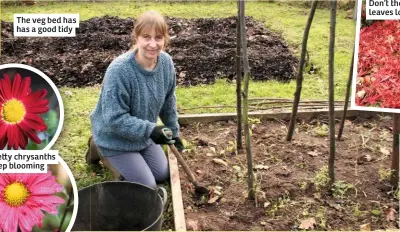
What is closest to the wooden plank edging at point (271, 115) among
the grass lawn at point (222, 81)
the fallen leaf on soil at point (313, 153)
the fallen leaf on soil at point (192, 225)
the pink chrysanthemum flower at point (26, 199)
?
the grass lawn at point (222, 81)

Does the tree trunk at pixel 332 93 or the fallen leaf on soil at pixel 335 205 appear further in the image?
the fallen leaf on soil at pixel 335 205

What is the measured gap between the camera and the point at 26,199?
196 centimetres

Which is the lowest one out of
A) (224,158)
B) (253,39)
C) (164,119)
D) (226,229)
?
(226,229)

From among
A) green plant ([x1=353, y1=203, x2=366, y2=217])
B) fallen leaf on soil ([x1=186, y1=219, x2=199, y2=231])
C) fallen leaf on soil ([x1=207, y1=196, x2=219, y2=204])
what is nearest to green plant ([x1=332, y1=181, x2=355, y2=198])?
green plant ([x1=353, y1=203, x2=366, y2=217])

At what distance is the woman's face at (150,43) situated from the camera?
8.35 feet

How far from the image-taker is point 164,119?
10.1ft

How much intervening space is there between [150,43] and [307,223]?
1212mm

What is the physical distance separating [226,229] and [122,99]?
86 centimetres

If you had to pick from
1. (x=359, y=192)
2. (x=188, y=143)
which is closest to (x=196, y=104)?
(x=188, y=143)

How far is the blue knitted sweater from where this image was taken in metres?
2.59

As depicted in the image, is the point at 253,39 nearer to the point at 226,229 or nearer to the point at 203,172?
the point at 203,172

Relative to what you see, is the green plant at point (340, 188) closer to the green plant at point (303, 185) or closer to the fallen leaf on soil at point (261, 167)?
the green plant at point (303, 185)

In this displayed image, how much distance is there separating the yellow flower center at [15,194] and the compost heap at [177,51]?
279 cm

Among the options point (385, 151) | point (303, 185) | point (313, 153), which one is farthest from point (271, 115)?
point (303, 185)
